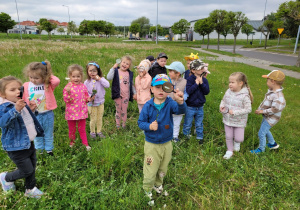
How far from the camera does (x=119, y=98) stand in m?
4.85

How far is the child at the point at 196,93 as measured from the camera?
12.6 feet

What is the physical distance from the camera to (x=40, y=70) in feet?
10.9

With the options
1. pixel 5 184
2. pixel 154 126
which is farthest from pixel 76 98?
pixel 154 126

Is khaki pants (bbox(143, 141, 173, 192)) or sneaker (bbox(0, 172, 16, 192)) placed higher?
khaki pants (bbox(143, 141, 173, 192))

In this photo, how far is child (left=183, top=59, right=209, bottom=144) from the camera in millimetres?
3846

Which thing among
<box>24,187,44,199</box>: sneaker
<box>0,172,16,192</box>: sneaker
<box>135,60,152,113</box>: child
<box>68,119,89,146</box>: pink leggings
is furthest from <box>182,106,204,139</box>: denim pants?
<box>0,172,16,192</box>: sneaker

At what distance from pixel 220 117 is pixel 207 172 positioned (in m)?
2.45

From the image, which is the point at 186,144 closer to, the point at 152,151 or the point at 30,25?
the point at 152,151

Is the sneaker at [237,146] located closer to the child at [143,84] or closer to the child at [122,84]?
the child at [143,84]

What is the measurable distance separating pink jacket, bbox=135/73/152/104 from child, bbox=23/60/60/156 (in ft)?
6.01

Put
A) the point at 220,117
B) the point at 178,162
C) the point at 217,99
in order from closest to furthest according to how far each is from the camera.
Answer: the point at 178,162, the point at 220,117, the point at 217,99

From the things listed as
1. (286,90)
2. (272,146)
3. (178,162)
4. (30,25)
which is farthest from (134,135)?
(30,25)

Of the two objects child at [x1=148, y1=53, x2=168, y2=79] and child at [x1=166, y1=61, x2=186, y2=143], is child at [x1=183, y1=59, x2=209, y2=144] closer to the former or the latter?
child at [x1=166, y1=61, x2=186, y2=143]

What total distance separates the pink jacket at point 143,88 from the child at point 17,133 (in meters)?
2.38
